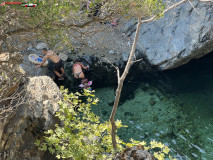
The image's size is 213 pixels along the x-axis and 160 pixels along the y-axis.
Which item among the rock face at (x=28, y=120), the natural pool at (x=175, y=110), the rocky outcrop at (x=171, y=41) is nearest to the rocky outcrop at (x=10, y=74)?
the rock face at (x=28, y=120)

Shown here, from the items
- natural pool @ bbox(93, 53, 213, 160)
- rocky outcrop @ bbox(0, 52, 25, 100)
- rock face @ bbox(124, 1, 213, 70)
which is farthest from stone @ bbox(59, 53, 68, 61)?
rocky outcrop @ bbox(0, 52, 25, 100)

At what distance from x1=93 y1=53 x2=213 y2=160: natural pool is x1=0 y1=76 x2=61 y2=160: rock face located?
313cm

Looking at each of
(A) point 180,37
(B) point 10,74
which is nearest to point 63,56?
(A) point 180,37

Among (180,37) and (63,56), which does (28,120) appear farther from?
(180,37)

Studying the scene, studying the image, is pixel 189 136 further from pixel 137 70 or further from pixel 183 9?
pixel 183 9

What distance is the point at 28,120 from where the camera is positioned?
456 cm

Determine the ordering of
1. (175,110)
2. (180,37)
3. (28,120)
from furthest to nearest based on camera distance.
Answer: (180,37) < (175,110) < (28,120)

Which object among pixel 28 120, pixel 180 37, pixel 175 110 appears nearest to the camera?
pixel 28 120

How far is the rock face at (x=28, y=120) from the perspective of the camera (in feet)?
13.7

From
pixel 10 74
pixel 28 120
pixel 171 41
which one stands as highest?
pixel 10 74

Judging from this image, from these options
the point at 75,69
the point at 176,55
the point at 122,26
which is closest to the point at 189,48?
the point at 176,55

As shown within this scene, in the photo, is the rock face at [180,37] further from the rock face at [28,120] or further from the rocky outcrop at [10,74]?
the rocky outcrop at [10,74]

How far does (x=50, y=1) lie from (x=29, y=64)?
4.30 meters

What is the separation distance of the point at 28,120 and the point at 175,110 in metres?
5.37
